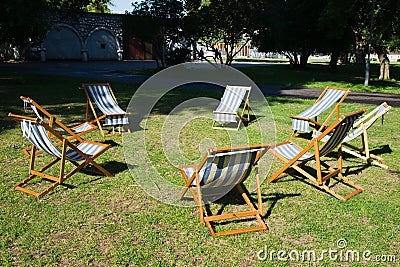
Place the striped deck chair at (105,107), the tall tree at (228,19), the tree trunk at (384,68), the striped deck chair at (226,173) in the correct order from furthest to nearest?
the tree trunk at (384,68) → the tall tree at (228,19) → the striped deck chair at (105,107) → the striped deck chair at (226,173)

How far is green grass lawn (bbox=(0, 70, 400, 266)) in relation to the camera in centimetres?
322

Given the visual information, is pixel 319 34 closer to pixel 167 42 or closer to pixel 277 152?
pixel 167 42

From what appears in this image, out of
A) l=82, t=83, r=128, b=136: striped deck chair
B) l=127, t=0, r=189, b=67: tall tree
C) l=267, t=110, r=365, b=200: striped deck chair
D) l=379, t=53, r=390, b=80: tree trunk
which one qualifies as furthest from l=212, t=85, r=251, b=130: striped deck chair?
l=379, t=53, r=390, b=80: tree trunk

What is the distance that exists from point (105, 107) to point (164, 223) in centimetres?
412

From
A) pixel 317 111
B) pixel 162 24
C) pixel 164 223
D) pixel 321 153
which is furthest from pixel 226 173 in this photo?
pixel 162 24

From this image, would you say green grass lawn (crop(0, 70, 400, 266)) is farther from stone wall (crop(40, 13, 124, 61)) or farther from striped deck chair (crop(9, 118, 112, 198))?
stone wall (crop(40, 13, 124, 61))

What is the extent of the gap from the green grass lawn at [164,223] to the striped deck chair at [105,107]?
1.26 meters

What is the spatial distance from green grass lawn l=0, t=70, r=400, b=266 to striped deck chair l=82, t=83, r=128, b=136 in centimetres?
126

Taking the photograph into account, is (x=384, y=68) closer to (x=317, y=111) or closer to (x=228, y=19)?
(x=228, y=19)

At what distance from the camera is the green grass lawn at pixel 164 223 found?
3223mm

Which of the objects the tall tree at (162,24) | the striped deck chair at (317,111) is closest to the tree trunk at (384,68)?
the tall tree at (162,24)

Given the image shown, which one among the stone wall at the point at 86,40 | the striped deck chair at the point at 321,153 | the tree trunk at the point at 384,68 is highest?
the stone wall at the point at 86,40

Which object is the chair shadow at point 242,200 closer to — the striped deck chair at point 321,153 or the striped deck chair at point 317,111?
the striped deck chair at point 321,153

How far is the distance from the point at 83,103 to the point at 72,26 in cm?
2524
